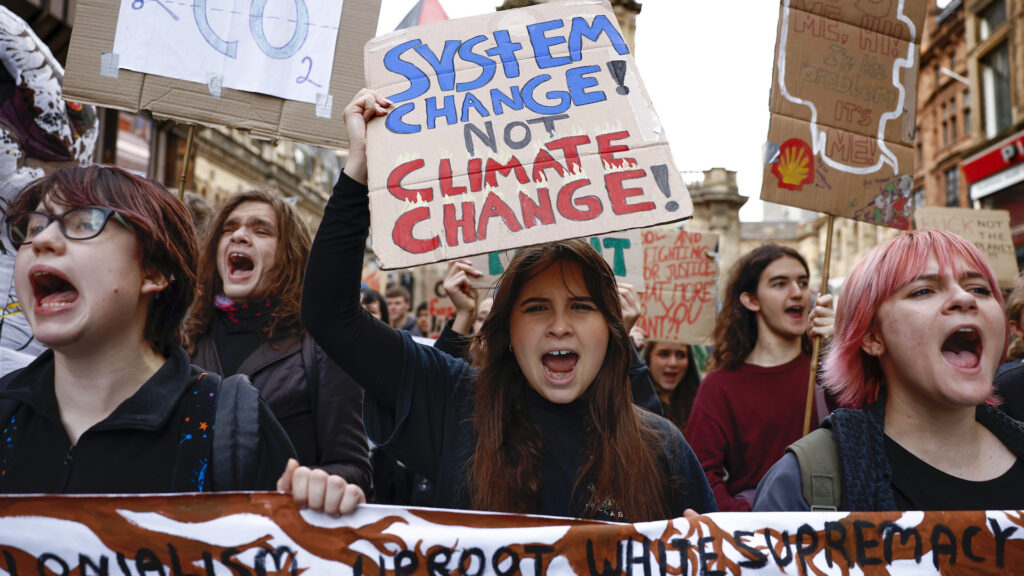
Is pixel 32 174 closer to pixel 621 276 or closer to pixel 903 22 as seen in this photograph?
pixel 621 276

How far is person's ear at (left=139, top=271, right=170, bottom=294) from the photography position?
1.84 metres

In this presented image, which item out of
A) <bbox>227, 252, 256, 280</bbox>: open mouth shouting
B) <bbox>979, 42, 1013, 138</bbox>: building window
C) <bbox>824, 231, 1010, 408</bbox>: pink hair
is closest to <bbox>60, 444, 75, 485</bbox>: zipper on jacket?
<bbox>227, 252, 256, 280</bbox>: open mouth shouting

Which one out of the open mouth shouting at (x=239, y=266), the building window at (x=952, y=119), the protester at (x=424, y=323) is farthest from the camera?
the building window at (x=952, y=119)

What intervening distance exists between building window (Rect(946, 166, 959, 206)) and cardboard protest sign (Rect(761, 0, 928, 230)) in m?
27.9

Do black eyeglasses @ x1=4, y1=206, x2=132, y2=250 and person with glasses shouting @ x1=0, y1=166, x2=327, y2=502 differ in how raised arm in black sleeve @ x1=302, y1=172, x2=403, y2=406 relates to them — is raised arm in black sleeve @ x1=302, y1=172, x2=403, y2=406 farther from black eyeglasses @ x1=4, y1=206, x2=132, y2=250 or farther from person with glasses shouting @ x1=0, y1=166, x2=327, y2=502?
black eyeglasses @ x1=4, y1=206, x2=132, y2=250

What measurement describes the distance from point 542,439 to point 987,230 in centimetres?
628

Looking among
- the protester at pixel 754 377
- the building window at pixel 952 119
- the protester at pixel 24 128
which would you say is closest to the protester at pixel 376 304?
the protester at pixel 754 377

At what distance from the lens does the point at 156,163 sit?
11172 mm

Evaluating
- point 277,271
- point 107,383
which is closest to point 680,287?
point 277,271

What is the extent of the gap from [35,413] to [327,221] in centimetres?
75

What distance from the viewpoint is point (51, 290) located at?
1787mm

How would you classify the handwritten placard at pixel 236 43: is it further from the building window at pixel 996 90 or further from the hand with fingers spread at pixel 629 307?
the building window at pixel 996 90

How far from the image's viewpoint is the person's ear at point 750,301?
393 cm

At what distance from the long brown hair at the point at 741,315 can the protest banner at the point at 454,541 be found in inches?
76.3
